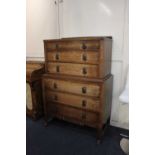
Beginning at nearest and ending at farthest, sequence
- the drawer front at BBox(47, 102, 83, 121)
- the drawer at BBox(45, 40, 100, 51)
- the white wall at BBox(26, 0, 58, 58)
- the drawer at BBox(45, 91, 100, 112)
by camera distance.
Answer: the drawer at BBox(45, 40, 100, 51) → the drawer at BBox(45, 91, 100, 112) → the drawer front at BBox(47, 102, 83, 121) → the white wall at BBox(26, 0, 58, 58)

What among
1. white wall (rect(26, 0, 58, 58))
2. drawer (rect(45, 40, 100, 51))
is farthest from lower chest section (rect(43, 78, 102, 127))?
white wall (rect(26, 0, 58, 58))

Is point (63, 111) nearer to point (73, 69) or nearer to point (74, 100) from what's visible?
point (74, 100)

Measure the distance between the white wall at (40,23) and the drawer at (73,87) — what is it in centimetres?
92

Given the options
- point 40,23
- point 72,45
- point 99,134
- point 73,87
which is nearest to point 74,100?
point 73,87

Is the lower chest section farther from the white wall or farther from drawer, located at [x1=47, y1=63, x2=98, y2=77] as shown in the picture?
the white wall

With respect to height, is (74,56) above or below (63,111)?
above

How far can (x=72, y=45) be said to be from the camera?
2023 millimetres

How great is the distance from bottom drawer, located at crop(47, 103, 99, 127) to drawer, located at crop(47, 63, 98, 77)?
511mm

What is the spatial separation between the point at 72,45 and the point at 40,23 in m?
1.19

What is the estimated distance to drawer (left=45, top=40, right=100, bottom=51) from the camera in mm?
1873

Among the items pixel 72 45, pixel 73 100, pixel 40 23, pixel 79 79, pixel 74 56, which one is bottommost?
pixel 73 100

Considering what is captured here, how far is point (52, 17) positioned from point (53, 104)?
1523 millimetres
